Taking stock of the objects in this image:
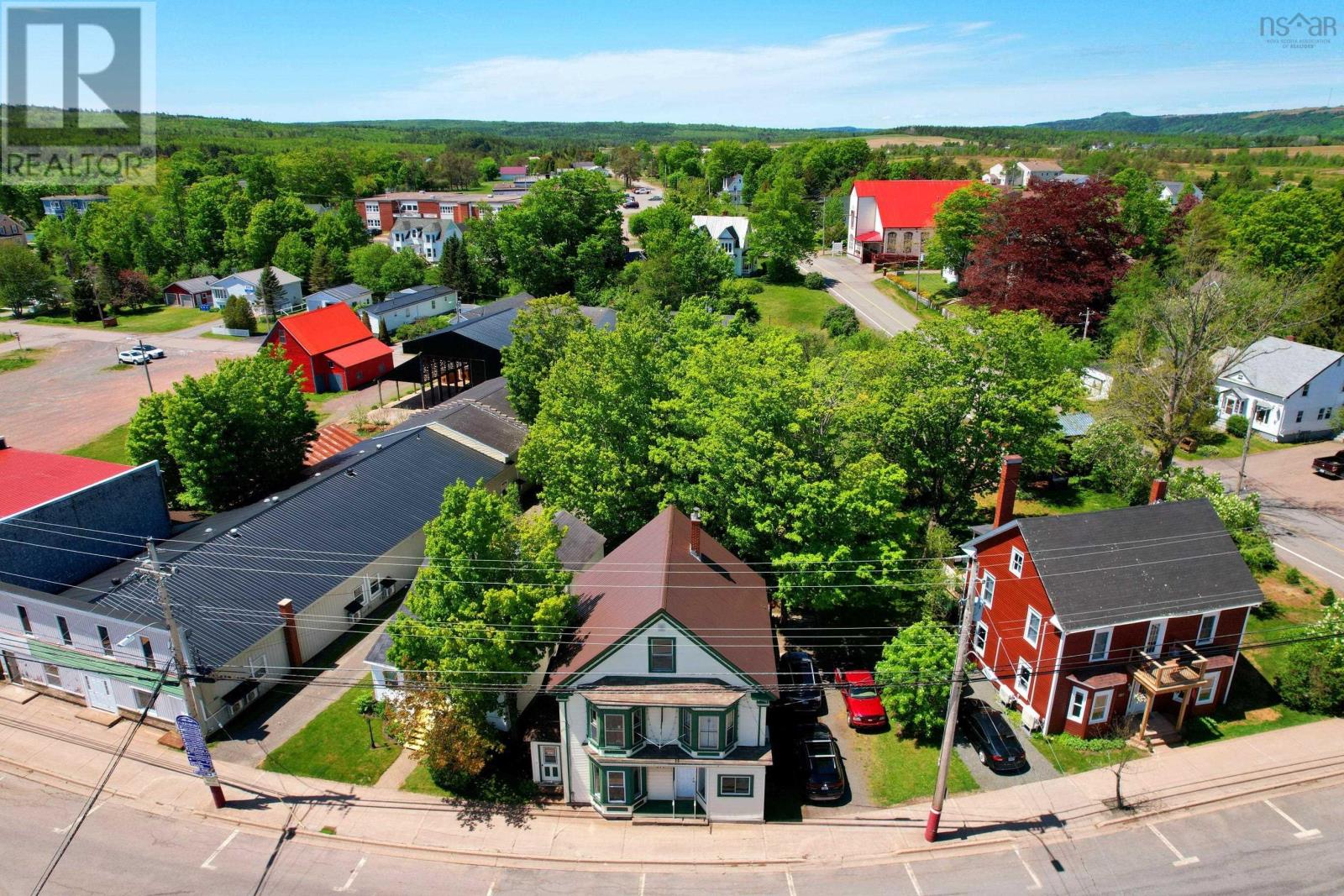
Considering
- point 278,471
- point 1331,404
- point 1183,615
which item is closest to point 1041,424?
point 1183,615

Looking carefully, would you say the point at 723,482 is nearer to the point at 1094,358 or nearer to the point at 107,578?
the point at 107,578

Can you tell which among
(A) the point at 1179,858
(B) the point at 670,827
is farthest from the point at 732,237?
(A) the point at 1179,858

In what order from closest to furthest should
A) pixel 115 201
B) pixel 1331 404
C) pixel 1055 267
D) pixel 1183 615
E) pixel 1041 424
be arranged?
pixel 1183 615, pixel 1041 424, pixel 1331 404, pixel 1055 267, pixel 115 201

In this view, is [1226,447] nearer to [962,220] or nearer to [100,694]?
[962,220]

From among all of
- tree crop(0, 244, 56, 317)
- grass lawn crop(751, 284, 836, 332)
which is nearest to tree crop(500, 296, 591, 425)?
grass lawn crop(751, 284, 836, 332)

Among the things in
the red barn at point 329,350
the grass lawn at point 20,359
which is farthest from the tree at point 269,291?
the red barn at point 329,350
